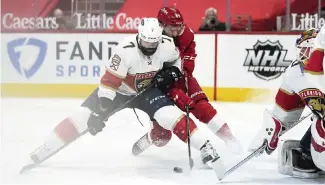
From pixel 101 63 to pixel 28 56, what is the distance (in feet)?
2.64

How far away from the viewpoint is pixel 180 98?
3502 mm

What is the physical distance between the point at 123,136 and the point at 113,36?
7.85ft

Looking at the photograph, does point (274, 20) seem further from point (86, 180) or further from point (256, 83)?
point (86, 180)

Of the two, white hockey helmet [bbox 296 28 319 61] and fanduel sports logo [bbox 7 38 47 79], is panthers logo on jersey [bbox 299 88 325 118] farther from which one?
fanduel sports logo [bbox 7 38 47 79]

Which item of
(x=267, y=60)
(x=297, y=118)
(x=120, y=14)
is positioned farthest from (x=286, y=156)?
(x=120, y=14)

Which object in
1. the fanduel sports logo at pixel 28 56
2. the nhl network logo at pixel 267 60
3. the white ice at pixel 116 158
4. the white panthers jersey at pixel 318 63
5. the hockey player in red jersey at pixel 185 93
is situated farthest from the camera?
the fanduel sports logo at pixel 28 56

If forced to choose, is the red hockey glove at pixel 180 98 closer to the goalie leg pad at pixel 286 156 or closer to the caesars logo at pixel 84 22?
the goalie leg pad at pixel 286 156

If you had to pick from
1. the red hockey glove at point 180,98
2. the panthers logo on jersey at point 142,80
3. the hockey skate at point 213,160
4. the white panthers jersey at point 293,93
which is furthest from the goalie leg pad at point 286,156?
the panthers logo on jersey at point 142,80

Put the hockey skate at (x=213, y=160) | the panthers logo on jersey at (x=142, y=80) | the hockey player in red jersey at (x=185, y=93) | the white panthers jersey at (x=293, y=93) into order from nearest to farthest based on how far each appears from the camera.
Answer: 1. the white panthers jersey at (x=293, y=93)
2. the hockey skate at (x=213, y=160)
3. the panthers logo on jersey at (x=142, y=80)
4. the hockey player in red jersey at (x=185, y=93)

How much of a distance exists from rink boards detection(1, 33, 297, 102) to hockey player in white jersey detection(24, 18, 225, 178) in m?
2.95

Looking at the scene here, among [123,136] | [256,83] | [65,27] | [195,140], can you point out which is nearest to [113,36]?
[65,27]

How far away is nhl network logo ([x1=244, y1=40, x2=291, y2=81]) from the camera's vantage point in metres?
6.36

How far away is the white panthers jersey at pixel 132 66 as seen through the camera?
3311 mm

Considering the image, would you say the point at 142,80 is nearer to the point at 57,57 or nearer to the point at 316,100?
the point at 316,100
